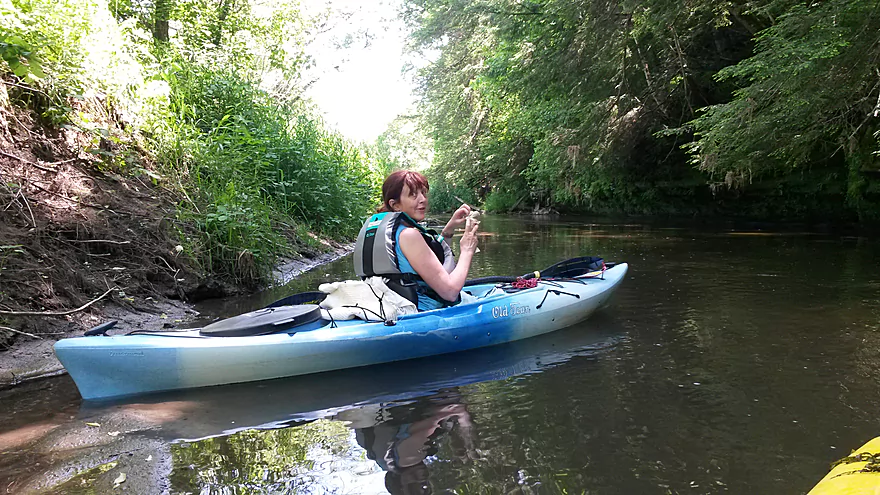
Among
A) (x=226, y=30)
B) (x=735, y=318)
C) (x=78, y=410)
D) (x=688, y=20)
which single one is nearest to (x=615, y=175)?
(x=688, y=20)

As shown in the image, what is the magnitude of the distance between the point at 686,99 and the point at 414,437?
11.6 metres

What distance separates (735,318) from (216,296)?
4415 millimetres

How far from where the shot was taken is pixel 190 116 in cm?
762

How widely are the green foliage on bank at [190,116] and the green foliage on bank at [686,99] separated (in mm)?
5125

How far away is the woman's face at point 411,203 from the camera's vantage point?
12.2ft

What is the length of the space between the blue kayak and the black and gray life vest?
325 mm

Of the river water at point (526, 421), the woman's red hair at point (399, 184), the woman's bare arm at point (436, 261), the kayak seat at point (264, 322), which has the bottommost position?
the river water at point (526, 421)

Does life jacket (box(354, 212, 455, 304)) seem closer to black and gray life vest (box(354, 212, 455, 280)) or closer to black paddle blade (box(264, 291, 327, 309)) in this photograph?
black and gray life vest (box(354, 212, 455, 280))

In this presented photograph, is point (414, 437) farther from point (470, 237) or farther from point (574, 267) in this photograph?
point (574, 267)

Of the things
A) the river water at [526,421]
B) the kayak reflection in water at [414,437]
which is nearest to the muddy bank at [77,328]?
the river water at [526,421]

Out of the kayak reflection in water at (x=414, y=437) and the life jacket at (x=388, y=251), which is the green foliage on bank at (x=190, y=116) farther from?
the kayak reflection in water at (x=414, y=437)

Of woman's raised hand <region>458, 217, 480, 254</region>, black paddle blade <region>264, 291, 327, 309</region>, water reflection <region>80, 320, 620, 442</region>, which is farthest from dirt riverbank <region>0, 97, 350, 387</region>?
woman's raised hand <region>458, 217, 480, 254</region>

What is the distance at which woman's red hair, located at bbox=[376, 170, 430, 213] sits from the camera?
3713 mm

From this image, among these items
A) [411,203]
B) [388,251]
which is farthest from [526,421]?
[411,203]
